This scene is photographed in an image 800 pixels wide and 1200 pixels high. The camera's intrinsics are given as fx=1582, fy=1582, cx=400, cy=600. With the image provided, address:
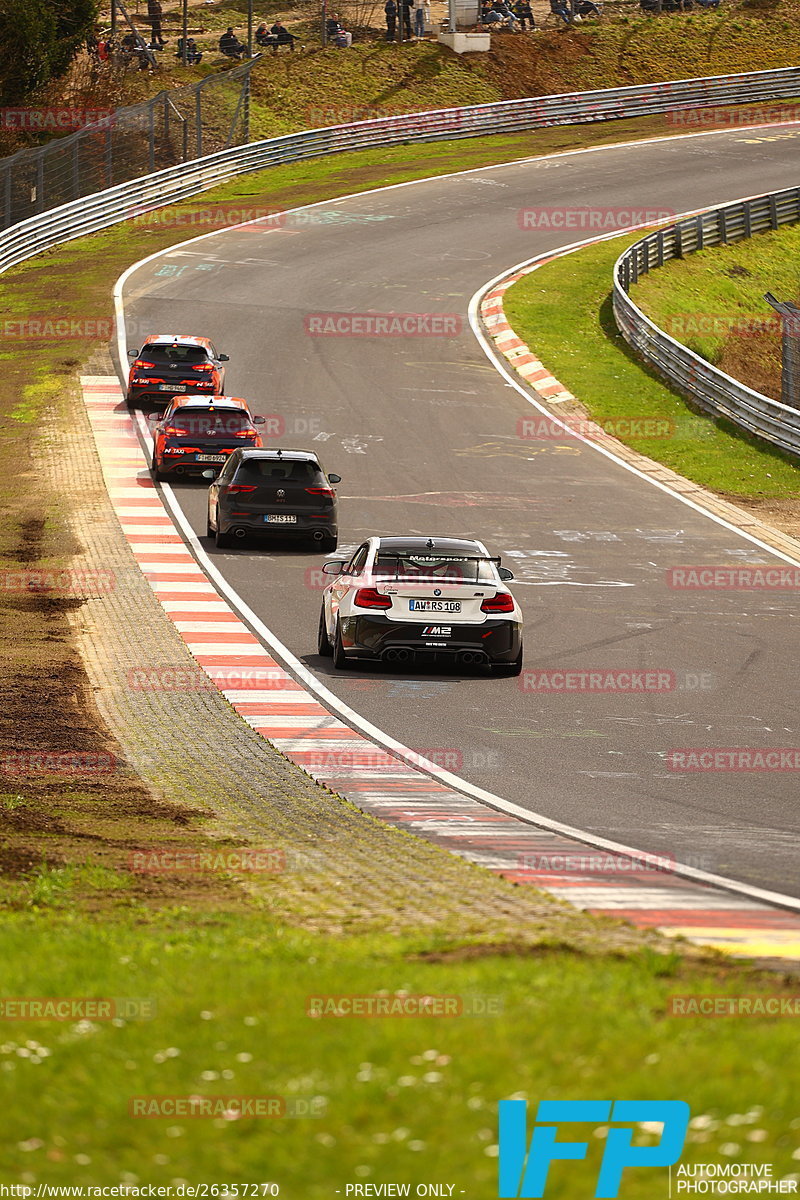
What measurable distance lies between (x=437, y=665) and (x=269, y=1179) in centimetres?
1343

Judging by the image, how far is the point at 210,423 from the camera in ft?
97.1

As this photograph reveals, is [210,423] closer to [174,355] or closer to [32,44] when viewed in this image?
[174,355]

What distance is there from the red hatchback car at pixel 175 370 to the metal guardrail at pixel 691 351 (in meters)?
11.3

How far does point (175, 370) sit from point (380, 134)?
113 feet

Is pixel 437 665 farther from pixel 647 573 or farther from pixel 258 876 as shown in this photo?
pixel 258 876

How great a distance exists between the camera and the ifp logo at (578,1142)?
4781 mm

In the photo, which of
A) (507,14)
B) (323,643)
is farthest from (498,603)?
(507,14)

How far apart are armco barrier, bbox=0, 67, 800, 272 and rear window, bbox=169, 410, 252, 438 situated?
2251 centimetres

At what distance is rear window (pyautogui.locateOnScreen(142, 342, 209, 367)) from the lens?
35406 mm

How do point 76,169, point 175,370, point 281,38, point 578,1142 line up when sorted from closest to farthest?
point 578,1142
point 175,370
point 76,169
point 281,38

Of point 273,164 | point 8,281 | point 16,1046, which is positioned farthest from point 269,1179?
point 273,164

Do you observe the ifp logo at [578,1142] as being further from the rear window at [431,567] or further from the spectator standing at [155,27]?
the spectator standing at [155,27]

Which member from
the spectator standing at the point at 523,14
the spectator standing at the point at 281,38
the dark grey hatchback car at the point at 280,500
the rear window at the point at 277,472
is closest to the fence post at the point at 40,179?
the spectator standing at the point at 281,38

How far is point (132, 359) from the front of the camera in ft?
118
